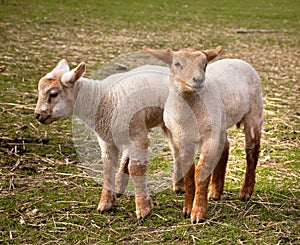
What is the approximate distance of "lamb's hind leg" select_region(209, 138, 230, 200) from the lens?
193 inches

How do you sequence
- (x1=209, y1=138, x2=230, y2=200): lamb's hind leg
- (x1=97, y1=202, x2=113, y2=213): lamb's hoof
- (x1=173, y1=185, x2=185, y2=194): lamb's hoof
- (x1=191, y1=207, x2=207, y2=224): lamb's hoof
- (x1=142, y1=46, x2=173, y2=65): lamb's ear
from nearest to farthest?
(x1=142, y1=46, x2=173, y2=65): lamb's ear < (x1=191, y1=207, x2=207, y2=224): lamb's hoof < (x1=97, y1=202, x2=113, y2=213): lamb's hoof < (x1=209, y1=138, x2=230, y2=200): lamb's hind leg < (x1=173, y1=185, x2=185, y2=194): lamb's hoof

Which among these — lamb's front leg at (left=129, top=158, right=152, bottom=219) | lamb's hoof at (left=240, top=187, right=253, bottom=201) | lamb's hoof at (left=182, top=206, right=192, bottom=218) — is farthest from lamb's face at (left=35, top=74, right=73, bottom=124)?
lamb's hoof at (left=240, top=187, right=253, bottom=201)

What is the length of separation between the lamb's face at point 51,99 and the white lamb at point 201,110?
77 centimetres

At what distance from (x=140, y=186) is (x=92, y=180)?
939mm

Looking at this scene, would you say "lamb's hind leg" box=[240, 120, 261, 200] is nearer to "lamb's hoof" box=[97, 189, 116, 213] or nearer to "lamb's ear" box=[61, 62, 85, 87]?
"lamb's hoof" box=[97, 189, 116, 213]

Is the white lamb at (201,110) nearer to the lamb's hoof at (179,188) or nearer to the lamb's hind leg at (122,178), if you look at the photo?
the lamb's hoof at (179,188)

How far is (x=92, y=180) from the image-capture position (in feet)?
18.0

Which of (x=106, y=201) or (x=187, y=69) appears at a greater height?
(x=187, y=69)

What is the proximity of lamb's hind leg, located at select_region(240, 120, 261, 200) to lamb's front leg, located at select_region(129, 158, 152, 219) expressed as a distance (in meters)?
0.88

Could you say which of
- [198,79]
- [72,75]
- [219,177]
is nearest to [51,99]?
[72,75]

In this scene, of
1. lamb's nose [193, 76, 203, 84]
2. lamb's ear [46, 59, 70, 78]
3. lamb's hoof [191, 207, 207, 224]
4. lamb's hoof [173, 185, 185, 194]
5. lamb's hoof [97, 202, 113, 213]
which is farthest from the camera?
lamb's hoof [173, 185, 185, 194]

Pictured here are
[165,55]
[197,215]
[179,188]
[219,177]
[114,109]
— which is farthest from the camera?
[179,188]

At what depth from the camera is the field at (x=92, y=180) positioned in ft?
14.4

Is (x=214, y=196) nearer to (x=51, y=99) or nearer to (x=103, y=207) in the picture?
(x=103, y=207)
